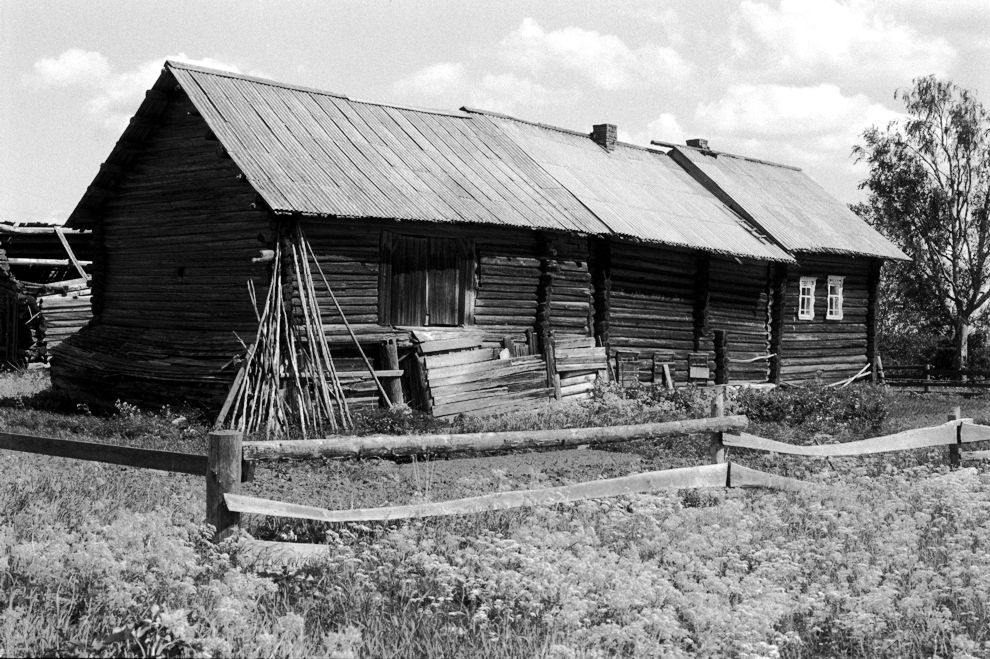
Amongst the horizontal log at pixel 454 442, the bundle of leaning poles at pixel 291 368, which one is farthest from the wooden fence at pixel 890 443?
the bundle of leaning poles at pixel 291 368

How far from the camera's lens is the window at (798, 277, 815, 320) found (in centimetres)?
2788

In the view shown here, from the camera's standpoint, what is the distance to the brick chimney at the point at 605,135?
27641 millimetres

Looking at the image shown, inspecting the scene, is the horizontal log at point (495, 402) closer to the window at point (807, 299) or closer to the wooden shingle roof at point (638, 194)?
the wooden shingle roof at point (638, 194)

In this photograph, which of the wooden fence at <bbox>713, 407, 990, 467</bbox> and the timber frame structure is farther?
the timber frame structure

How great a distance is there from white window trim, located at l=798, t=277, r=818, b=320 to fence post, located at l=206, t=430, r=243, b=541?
2296 cm

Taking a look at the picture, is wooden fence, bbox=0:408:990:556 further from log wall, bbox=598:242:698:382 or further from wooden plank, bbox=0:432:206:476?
log wall, bbox=598:242:698:382

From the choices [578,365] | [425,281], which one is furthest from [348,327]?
[578,365]

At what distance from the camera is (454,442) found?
874 centimetres

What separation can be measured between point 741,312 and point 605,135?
575cm

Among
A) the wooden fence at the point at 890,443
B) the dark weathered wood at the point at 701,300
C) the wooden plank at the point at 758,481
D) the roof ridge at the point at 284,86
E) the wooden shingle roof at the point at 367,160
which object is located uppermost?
the roof ridge at the point at 284,86

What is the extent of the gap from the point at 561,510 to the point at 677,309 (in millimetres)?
15896

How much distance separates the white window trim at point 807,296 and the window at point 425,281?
39.0 feet

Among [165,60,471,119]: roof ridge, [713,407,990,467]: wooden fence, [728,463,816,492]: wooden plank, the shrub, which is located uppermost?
[165,60,471,119]: roof ridge

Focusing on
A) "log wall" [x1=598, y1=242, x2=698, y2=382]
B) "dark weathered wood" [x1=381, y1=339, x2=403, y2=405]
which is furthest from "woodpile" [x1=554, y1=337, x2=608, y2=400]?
"dark weathered wood" [x1=381, y1=339, x2=403, y2=405]
